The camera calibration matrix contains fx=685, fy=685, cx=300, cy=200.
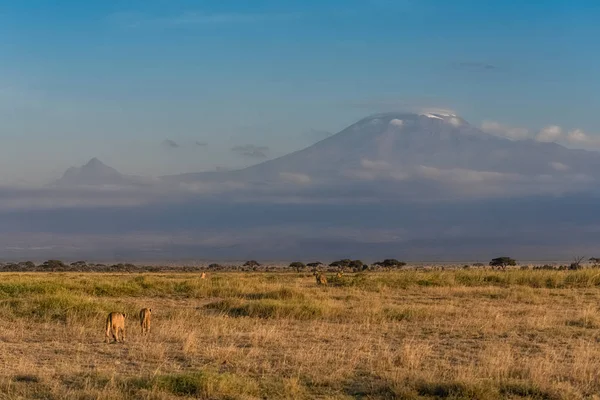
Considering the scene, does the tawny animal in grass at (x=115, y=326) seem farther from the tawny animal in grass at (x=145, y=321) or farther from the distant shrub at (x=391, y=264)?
the distant shrub at (x=391, y=264)

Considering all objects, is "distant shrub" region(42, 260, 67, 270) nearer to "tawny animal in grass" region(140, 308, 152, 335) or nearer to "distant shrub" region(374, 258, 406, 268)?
"distant shrub" region(374, 258, 406, 268)

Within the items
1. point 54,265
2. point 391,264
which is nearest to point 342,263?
point 391,264

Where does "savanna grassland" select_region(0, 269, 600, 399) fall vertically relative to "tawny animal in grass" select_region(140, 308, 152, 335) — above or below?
below

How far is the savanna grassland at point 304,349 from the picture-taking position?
27.9 ft

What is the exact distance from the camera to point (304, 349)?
1176 cm

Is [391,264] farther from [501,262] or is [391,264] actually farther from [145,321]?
[145,321]

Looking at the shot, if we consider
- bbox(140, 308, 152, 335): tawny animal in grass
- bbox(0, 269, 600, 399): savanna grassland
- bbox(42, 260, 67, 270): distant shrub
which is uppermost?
bbox(140, 308, 152, 335): tawny animal in grass

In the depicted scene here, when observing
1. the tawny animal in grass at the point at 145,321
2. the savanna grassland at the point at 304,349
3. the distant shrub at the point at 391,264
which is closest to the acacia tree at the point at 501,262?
the distant shrub at the point at 391,264

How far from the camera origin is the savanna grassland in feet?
27.9

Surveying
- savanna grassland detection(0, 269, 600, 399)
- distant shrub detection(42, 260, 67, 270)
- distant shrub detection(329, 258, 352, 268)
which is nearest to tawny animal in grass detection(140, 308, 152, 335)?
savanna grassland detection(0, 269, 600, 399)

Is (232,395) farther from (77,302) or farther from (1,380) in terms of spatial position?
(77,302)

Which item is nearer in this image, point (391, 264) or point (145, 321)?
point (145, 321)

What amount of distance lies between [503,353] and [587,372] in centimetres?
167

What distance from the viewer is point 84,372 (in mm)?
9523
